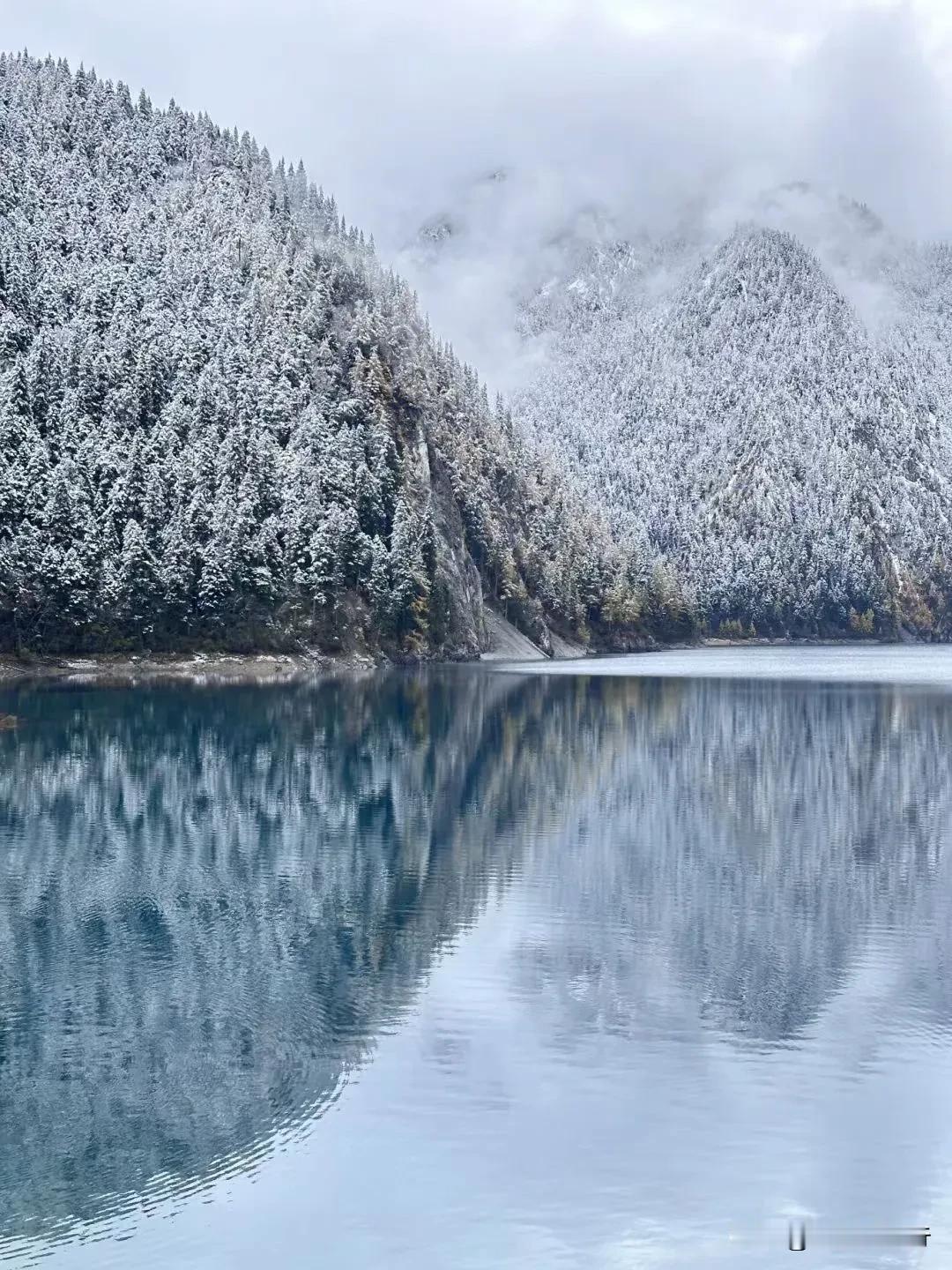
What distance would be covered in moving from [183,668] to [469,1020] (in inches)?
4623

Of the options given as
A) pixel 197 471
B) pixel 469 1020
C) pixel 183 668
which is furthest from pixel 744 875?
pixel 197 471

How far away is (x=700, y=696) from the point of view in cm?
11412

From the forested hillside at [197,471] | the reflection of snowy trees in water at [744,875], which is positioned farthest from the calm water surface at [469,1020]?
the forested hillside at [197,471]

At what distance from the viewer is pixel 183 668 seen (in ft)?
468

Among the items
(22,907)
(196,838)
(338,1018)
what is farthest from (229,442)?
(338,1018)

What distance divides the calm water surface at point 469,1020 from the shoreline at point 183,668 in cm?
6917

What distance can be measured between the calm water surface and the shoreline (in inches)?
2723

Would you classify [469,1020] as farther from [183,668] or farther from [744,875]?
[183,668]

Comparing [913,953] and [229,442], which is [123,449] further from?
[913,953]

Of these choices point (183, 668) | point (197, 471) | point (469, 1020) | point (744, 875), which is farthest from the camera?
point (197, 471)

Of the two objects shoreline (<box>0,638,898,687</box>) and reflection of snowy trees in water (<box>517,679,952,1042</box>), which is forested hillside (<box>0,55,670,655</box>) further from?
reflection of snowy trees in water (<box>517,679,952,1042</box>)

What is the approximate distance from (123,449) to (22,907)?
124 m

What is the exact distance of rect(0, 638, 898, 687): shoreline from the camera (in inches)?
5103

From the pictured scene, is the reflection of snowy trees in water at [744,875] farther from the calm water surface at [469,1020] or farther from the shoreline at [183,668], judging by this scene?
the shoreline at [183,668]
